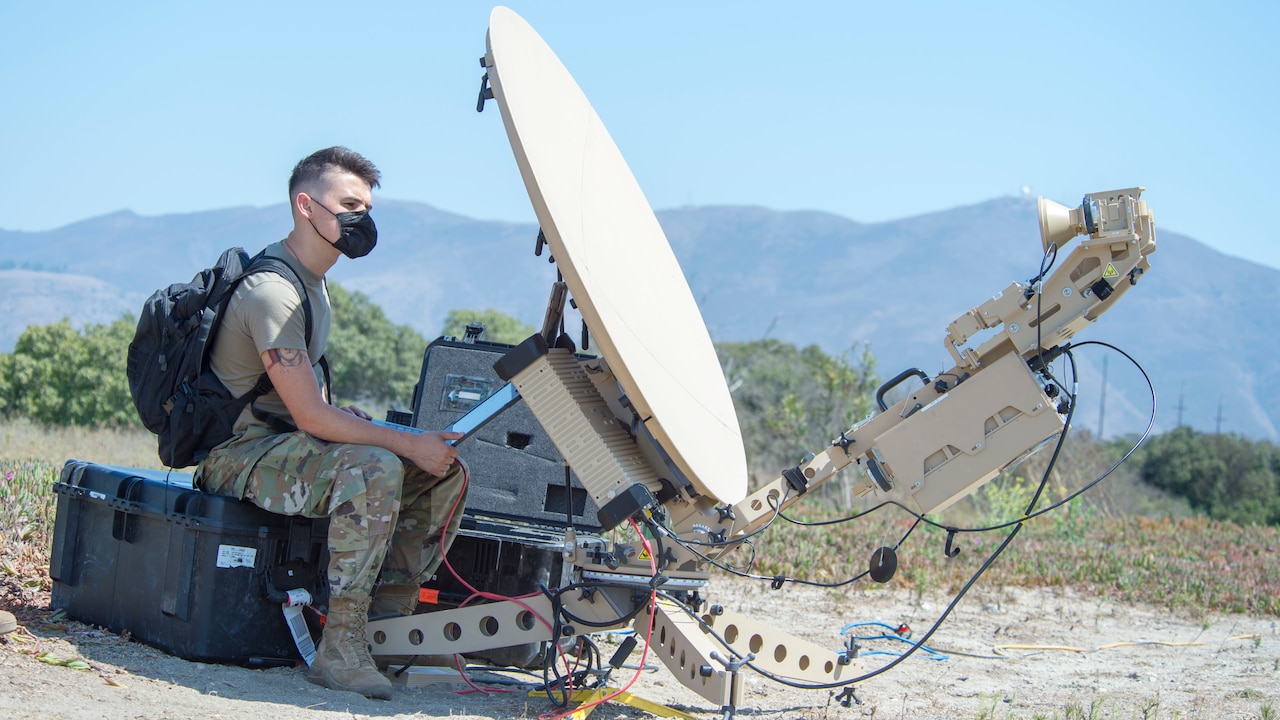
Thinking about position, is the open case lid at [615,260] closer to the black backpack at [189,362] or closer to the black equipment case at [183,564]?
the black backpack at [189,362]

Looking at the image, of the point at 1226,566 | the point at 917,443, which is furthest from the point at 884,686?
the point at 1226,566

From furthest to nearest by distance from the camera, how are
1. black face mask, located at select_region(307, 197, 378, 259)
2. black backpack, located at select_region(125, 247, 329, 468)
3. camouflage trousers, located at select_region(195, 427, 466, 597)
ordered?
black face mask, located at select_region(307, 197, 378, 259) → black backpack, located at select_region(125, 247, 329, 468) → camouflage trousers, located at select_region(195, 427, 466, 597)

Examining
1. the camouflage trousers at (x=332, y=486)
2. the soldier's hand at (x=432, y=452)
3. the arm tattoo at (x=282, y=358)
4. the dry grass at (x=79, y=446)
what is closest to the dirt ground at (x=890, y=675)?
the camouflage trousers at (x=332, y=486)

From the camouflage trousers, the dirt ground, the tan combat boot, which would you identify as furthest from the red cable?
the camouflage trousers

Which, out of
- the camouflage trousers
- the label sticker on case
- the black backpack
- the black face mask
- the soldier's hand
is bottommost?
the label sticker on case

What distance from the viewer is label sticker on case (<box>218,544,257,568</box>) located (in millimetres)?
3652

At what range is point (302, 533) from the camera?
3.87 meters

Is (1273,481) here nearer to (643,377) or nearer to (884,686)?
(884,686)

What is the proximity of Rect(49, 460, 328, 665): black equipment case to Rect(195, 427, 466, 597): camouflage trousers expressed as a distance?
12cm

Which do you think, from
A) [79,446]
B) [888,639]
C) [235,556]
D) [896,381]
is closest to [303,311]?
[235,556]

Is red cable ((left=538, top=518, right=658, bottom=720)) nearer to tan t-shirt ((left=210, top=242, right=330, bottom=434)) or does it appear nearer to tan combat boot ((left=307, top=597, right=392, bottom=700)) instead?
tan combat boot ((left=307, top=597, right=392, bottom=700))

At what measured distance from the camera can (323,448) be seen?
3.64 metres

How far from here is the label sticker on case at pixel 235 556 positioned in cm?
365

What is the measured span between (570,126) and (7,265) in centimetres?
20367
